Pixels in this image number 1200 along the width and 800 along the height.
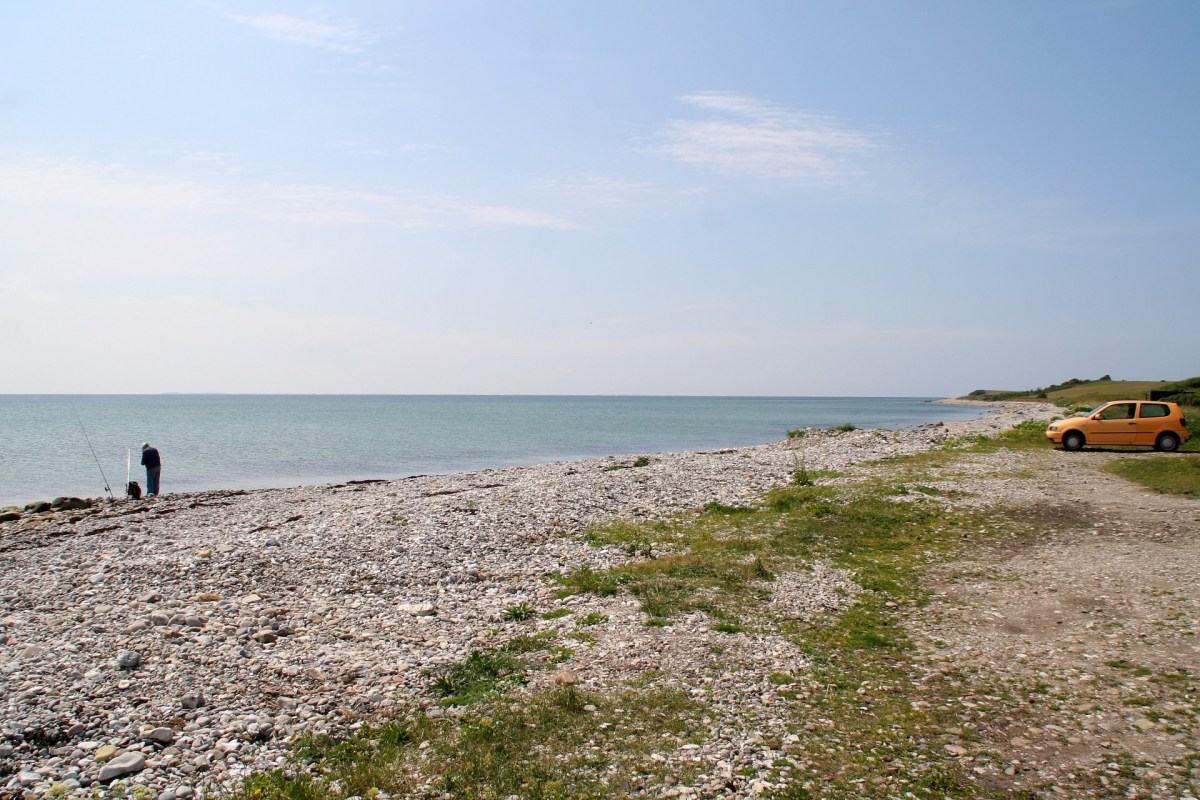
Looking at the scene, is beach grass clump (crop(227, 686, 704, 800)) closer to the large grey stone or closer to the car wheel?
the large grey stone

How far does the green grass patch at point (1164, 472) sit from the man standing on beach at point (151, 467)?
40.5 meters

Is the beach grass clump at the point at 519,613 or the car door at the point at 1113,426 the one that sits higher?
the car door at the point at 1113,426

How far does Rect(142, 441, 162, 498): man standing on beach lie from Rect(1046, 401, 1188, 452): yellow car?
4387 cm

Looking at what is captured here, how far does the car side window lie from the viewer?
3516cm

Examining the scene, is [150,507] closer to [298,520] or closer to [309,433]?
[298,520]

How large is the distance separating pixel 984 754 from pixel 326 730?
7.35 metres

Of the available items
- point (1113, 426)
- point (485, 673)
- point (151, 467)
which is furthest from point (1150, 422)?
point (151, 467)

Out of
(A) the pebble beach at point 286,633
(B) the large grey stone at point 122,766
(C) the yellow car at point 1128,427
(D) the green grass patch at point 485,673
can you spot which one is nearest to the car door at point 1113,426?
(C) the yellow car at point 1128,427

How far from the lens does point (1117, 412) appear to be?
1401 inches

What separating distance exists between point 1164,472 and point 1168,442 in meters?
9.18

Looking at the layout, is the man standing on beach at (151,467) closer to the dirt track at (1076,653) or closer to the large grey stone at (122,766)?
the large grey stone at (122,766)

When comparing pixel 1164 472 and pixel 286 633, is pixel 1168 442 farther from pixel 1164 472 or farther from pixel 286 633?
pixel 286 633

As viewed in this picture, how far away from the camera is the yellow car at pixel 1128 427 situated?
3369 cm

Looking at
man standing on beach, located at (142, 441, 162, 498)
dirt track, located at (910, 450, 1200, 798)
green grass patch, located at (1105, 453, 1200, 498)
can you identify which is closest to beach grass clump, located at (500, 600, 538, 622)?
dirt track, located at (910, 450, 1200, 798)
